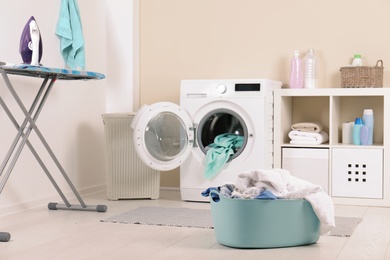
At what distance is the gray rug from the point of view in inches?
128

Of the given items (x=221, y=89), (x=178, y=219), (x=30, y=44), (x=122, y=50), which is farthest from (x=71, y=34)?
(x=178, y=219)

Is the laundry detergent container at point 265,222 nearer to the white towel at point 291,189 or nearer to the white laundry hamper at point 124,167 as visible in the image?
the white towel at point 291,189

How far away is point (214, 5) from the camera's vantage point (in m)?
4.70

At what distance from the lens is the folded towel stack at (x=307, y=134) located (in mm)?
4195

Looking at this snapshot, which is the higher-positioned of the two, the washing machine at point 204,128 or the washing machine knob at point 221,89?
the washing machine knob at point 221,89

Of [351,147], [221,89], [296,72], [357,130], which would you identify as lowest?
[351,147]

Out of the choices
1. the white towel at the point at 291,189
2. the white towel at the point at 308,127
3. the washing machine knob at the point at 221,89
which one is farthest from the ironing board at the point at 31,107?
the white towel at the point at 308,127

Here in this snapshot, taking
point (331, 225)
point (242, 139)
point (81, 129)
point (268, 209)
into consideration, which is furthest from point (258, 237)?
point (81, 129)

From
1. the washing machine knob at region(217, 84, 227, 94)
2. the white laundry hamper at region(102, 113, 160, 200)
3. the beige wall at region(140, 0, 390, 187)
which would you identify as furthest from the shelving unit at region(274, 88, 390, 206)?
the white laundry hamper at region(102, 113, 160, 200)

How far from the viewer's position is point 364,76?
13.4 ft

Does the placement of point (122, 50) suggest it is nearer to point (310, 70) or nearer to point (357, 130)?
point (310, 70)

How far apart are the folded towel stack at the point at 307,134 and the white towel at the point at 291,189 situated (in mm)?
1435

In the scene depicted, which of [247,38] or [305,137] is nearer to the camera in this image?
[305,137]

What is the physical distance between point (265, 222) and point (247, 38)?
2.20m
